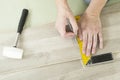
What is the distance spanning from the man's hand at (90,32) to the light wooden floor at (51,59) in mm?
30

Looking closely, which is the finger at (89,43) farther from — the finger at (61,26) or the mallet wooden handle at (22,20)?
the mallet wooden handle at (22,20)

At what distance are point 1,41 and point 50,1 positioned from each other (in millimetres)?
293

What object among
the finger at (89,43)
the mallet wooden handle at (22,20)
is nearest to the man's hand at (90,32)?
the finger at (89,43)

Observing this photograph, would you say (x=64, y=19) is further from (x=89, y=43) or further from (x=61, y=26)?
(x=89, y=43)

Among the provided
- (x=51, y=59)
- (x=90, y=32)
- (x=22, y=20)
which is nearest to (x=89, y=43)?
(x=90, y=32)

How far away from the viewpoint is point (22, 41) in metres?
0.93

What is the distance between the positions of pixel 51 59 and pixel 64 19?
179 millimetres

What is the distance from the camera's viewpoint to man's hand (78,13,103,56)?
35.4 inches

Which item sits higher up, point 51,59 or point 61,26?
point 61,26

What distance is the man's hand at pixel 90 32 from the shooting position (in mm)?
900

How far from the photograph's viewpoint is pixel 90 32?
0.93 metres

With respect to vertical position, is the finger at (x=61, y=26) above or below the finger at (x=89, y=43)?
above

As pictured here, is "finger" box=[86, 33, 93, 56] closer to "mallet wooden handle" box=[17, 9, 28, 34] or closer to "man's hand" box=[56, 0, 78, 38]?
"man's hand" box=[56, 0, 78, 38]

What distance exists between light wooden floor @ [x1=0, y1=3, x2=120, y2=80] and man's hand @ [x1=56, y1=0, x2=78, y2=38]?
0.03 metres
